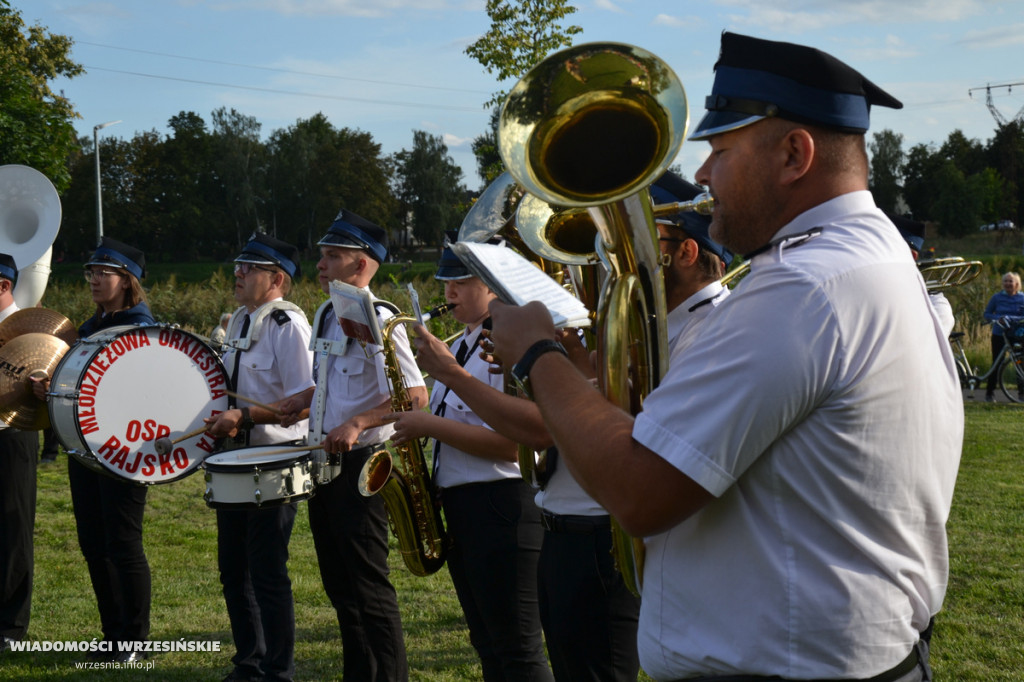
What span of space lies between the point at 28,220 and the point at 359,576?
175 inches

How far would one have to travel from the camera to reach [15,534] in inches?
207

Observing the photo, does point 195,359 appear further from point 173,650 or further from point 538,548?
point 538,548

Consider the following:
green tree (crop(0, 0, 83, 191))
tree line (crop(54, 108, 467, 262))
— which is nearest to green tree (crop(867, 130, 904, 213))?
tree line (crop(54, 108, 467, 262))

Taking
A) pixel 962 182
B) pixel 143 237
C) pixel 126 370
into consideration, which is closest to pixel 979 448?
pixel 126 370

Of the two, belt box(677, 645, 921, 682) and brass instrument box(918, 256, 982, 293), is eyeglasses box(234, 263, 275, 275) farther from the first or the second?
brass instrument box(918, 256, 982, 293)

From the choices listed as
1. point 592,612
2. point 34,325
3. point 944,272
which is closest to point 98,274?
point 34,325

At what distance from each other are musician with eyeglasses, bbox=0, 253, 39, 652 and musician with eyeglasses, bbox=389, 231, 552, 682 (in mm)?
2832

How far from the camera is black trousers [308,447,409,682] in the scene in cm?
420

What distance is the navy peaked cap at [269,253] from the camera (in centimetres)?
494

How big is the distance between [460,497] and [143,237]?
65.8m

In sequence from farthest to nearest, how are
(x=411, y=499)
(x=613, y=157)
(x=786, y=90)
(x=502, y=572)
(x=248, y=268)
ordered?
1. (x=248, y=268)
2. (x=411, y=499)
3. (x=502, y=572)
4. (x=613, y=157)
5. (x=786, y=90)

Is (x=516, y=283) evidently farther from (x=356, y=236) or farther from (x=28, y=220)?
(x=28, y=220)

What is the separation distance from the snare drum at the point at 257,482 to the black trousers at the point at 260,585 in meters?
0.12

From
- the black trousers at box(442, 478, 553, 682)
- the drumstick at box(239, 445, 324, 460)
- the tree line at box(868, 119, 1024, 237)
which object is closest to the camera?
the black trousers at box(442, 478, 553, 682)
